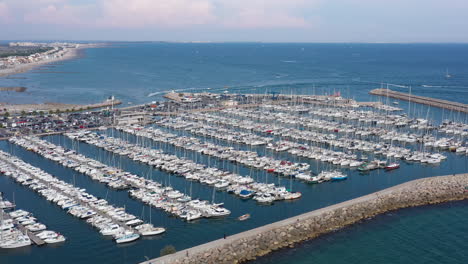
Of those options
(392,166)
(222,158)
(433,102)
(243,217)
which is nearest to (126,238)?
(243,217)

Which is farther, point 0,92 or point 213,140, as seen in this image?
point 0,92

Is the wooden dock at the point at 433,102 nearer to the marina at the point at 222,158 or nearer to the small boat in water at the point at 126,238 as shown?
the marina at the point at 222,158

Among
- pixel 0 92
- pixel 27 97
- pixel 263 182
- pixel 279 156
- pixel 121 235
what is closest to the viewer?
pixel 121 235

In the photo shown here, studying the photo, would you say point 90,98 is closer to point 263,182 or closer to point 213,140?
point 213,140

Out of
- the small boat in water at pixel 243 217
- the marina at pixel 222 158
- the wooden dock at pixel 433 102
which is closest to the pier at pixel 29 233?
the marina at pixel 222 158

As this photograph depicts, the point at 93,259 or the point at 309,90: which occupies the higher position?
the point at 309,90

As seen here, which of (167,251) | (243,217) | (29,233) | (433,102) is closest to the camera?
(167,251)

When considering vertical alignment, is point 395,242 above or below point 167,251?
below

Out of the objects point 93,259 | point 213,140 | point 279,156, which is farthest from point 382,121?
point 93,259

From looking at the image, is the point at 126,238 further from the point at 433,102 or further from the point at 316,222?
the point at 433,102
